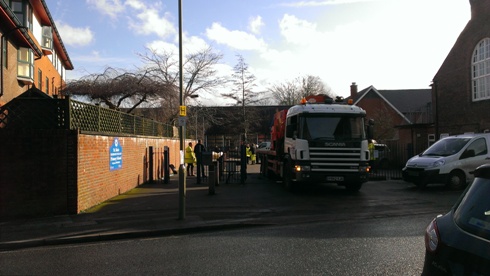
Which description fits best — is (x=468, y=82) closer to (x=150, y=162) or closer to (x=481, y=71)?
(x=481, y=71)

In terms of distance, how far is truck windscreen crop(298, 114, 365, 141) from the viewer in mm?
12562

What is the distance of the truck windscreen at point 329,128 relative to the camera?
12562 mm

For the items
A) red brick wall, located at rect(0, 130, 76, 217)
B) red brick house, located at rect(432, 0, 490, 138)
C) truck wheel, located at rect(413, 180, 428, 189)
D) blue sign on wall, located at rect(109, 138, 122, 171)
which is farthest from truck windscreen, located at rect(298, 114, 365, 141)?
red brick house, located at rect(432, 0, 490, 138)

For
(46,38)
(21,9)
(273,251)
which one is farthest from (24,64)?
(273,251)

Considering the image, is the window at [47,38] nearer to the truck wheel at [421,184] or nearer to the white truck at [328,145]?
the white truck at [328,145]

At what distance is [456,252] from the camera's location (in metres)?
2.59

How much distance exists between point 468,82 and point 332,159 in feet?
57.9

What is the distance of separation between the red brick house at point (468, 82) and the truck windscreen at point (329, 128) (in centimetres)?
1460

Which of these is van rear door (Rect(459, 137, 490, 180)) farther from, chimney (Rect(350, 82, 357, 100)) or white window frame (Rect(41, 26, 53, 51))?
chimney (Rect(350, 82, 357, 100))

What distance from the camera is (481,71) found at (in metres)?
24.2

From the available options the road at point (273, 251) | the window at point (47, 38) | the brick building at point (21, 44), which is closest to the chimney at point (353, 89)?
Result: the brick building at point (21, 44)

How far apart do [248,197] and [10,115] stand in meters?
7.24

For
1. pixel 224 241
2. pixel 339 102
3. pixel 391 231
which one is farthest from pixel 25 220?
pixel 339 102

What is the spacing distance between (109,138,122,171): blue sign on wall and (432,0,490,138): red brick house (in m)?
20.8
